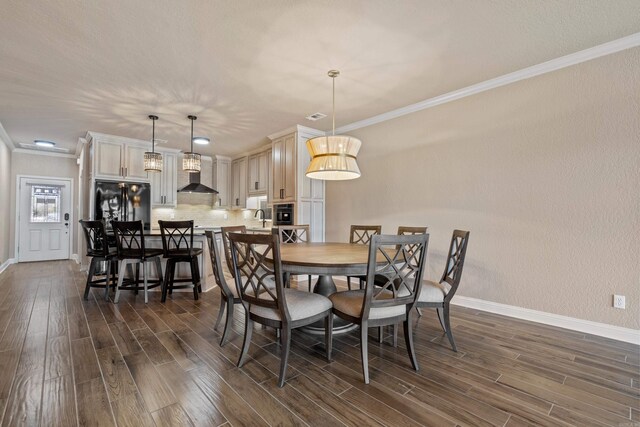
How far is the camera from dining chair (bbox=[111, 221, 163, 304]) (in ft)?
11.9

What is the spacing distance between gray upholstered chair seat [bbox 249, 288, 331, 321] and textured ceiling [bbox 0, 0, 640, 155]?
205 cm

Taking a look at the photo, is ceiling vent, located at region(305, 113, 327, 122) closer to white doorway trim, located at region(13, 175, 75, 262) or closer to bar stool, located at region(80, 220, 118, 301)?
bar stool, located at region(80, 220, 118, 301)

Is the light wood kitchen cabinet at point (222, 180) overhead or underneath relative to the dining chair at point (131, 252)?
overhead

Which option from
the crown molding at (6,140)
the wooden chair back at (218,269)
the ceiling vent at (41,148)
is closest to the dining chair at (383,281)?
the wooden chair back at (218,269)

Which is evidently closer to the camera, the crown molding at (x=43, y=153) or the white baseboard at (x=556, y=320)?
the white baseboard at (x=556, y=320)

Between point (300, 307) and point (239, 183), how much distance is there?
216 inches

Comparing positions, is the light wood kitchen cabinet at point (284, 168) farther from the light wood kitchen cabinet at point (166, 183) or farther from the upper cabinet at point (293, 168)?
the light wood kitchen cabinet at point (166, 183)

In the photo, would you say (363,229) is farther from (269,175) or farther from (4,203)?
(4,203)

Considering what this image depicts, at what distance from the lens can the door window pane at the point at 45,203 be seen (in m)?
6.80

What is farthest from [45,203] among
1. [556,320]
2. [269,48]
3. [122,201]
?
[556,320]

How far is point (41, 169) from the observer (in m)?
6.75

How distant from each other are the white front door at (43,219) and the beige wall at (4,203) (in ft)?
1.05

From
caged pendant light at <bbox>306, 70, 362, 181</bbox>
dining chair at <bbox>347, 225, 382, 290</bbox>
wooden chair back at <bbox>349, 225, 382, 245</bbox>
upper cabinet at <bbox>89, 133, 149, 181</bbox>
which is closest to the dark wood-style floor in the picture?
dining chair at <bbox>347, 225, 382, 290</bbox>

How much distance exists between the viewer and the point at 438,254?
149 inches
